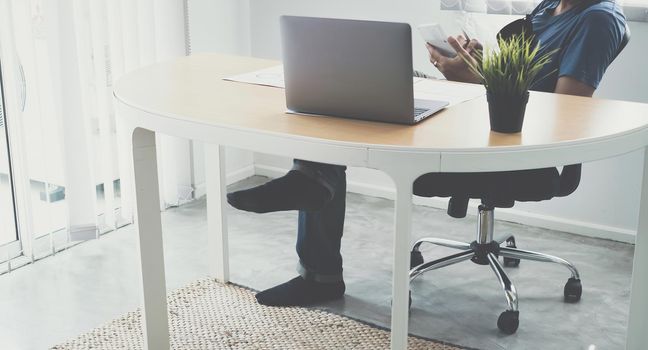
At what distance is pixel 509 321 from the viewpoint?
2.48 meters

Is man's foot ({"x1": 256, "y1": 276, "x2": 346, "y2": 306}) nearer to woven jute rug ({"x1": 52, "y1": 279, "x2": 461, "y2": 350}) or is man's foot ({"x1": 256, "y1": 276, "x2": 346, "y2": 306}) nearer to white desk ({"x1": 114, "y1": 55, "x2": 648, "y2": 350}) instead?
woven jute rug ({"x1": 52, "y1": 279, "x2": 461, "y2": 350})

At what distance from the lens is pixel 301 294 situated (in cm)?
268

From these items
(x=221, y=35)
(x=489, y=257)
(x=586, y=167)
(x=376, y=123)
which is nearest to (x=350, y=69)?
(x=376, y=123)

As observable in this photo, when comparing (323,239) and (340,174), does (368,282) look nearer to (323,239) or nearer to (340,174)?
(323,239)

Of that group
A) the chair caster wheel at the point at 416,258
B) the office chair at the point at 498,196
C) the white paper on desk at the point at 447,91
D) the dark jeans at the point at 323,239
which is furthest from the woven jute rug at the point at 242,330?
the white paper on desk at the point at 447,91

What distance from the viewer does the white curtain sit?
114 inches

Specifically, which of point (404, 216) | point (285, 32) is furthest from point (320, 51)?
point (404, 216)

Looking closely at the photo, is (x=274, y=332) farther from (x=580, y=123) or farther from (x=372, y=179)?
(x=372, y=179)

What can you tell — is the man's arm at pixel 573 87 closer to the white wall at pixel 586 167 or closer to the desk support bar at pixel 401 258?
the white wall at pixel 586 167

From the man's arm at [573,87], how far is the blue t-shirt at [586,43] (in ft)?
0.04

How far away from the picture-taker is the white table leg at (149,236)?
2.14 meters

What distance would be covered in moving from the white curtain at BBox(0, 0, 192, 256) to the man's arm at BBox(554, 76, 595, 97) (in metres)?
1.45

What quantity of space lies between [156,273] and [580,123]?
1148mm

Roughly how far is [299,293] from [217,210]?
384 mm
